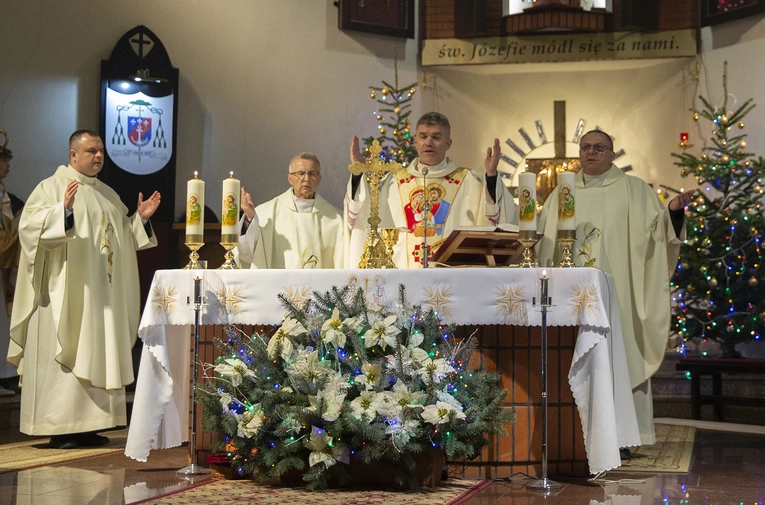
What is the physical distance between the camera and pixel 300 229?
670cm

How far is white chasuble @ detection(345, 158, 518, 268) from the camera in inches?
232

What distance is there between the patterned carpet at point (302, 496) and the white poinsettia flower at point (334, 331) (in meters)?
0.64

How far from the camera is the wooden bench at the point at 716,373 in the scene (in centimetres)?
832

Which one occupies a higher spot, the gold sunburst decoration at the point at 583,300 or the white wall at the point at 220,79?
the white wall at the point at 220,79

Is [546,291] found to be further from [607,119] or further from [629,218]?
[607,119]

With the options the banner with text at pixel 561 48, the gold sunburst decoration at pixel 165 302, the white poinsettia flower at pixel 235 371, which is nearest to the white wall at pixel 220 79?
the banner with text at pixel 561 48

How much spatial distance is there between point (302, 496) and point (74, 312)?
3114 mm

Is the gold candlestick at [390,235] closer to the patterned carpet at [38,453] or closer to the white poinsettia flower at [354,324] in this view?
the white poinsettia flower at [354,324]

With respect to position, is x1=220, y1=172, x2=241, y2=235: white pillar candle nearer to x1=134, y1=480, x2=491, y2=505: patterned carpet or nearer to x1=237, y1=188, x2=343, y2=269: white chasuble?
x1=237, y1=188, x2=343, y2=269: white chasuble

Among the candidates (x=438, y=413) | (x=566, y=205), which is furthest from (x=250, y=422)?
(x=566, y=205)

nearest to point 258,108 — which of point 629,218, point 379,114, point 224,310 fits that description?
point 379,114

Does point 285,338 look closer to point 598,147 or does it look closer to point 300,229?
point 300,229

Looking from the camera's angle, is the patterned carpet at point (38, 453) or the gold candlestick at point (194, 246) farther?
the patterned carpet at point (38, 453)

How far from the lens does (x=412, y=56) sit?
11.2 metres
